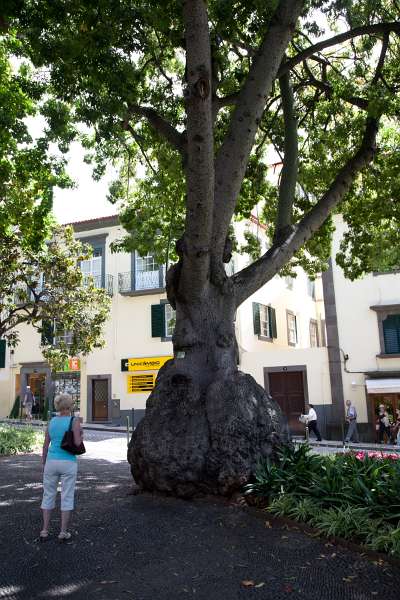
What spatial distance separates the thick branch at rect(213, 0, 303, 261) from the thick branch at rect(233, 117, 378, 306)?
807mm

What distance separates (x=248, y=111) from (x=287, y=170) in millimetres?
2179

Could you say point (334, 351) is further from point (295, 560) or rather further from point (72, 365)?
point (295, 560)

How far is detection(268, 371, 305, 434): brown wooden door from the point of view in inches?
894

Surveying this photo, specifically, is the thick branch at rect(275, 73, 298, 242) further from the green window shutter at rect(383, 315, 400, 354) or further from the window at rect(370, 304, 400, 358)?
the green window shutter at rect(383, 315, 400, 354)

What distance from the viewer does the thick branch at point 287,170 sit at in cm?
917

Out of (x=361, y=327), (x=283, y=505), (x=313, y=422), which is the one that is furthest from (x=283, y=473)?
(x=361, y=327)

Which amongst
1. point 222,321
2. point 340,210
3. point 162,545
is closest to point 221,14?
point 222,321

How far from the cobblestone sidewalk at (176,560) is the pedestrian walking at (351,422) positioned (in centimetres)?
1410

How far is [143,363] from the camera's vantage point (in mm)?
25938

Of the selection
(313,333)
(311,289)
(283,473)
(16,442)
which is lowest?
(16,442)

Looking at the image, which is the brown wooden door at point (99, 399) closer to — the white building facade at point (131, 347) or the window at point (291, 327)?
the white building facade at point (131, 347)

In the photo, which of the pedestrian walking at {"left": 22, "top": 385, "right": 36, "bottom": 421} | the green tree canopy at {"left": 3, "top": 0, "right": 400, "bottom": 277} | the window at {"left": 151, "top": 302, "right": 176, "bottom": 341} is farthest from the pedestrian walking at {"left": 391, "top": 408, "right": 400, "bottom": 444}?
the pedestrian walking at {"left": 22, "top": 385, "right": 36, "bottom": 421}

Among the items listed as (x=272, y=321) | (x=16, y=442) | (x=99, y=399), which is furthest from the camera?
(x=272, y=321)

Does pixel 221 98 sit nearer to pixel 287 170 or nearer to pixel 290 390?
pixel 287 170
